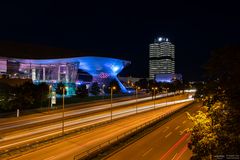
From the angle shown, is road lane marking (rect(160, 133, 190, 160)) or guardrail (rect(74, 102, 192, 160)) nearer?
guardrail (rect(74, 102, 192, 160))

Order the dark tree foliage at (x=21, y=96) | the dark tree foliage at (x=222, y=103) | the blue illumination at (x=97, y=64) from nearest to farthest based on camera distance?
the dark tree foliage at (x=222, y=103) < the dark tree foliage at (x=21, y=96) < the blue illumination at (x=97, y=64)

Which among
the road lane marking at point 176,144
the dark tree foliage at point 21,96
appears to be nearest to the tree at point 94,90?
the dark tree foliage at point 21,96

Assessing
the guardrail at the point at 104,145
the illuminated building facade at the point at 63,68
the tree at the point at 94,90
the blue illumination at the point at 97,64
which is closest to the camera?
the guardrail at the point at 104,145

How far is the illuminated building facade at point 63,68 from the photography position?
Result: 5157 inches

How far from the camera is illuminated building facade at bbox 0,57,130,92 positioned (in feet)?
430

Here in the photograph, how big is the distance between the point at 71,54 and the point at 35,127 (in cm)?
9262

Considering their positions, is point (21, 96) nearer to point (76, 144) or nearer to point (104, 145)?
point (76, 144)

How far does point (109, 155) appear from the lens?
30047 mm

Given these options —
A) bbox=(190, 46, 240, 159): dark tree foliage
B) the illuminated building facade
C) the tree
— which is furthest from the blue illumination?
bbox=(190, 46, 240, 159): dark tree foliage

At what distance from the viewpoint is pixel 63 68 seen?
142m

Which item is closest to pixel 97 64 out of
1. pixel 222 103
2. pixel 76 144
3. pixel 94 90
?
pixel 94 90

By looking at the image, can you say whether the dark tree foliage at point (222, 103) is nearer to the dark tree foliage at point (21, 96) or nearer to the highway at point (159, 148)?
the highway at point (159, 148)

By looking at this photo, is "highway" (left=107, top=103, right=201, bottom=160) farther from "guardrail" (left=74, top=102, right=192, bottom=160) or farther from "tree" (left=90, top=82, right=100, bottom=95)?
"tree" (left=90, top=82, right=100, bottom=95)

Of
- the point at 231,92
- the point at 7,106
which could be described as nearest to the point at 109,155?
the point at 231,92
